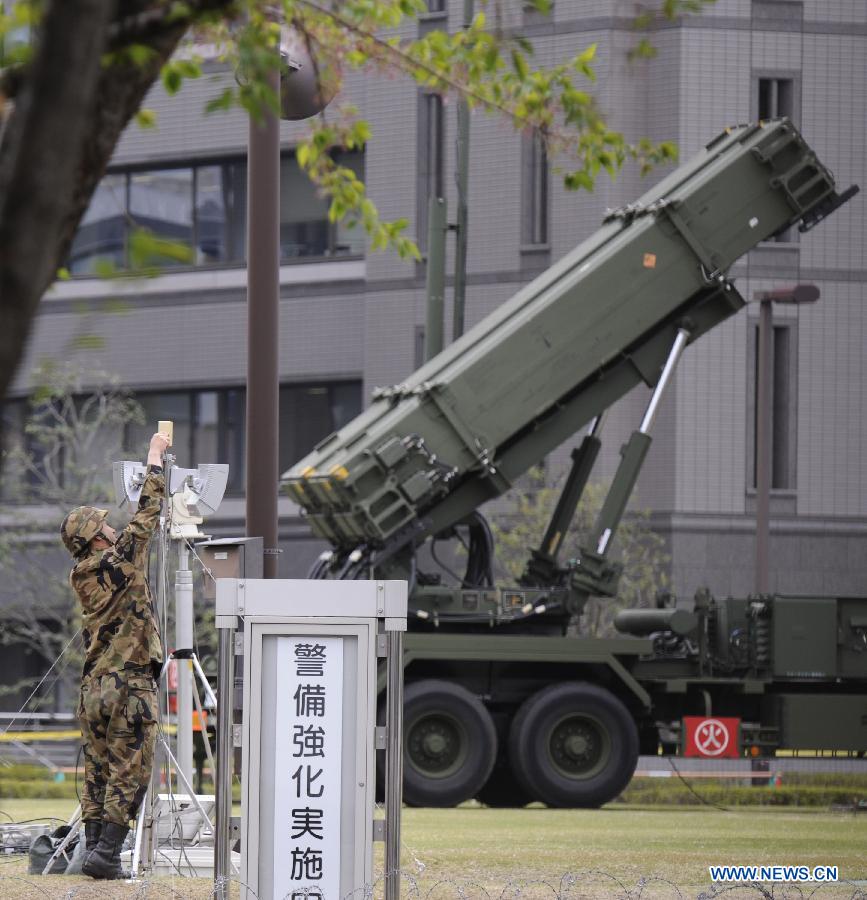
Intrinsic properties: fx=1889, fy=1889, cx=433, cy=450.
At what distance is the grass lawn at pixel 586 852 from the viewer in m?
8.84

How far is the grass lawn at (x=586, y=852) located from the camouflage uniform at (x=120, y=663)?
542mm

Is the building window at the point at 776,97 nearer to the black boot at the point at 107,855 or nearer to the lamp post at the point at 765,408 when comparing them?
the lamp post at the point at 765,408

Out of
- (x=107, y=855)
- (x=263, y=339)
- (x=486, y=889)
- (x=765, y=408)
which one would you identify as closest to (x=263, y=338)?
(x=263, y=339)

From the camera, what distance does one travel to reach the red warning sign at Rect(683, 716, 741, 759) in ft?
57.5

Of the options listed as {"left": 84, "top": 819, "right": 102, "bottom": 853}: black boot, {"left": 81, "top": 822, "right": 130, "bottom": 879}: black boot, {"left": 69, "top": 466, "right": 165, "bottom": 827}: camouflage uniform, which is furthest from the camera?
{"left": 84, "top": 819, "right": 102, "bottom": 853}: black boot

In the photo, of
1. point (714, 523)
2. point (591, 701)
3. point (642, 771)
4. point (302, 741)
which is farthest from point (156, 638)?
point (714, 523)

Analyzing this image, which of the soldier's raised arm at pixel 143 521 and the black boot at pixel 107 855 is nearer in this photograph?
the black boot at pixel 107 855

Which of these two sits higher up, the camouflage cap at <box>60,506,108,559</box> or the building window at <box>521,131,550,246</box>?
the building window at <box>521,131,550,246</box>

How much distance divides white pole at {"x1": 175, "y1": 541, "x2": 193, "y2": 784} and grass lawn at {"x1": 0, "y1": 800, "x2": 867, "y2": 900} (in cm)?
107

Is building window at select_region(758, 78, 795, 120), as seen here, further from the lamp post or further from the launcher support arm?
the launcher support arm

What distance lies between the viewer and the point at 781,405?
31359 mm

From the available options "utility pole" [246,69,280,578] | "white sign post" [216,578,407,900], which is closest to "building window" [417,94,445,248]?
"utility pole" [246,69,280,578]

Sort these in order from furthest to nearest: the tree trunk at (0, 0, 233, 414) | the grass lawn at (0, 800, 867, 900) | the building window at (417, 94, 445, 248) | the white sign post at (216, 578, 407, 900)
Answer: the building window at (417, 94, 445, 248)
the grass lawn at (0, 800, 867, 900)
the white sign post at (216, 578, 407, 900)
the tree trunk at (0, 0, 233, 414)

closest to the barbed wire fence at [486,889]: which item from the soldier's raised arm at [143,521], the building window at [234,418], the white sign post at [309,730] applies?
the white sign post at [309,730]
